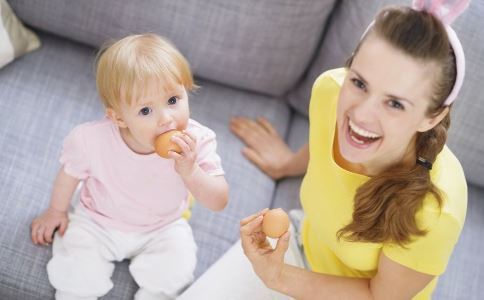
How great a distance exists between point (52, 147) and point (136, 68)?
48 centimetres

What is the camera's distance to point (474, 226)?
1.54 metres

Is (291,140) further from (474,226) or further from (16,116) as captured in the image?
(16,116)

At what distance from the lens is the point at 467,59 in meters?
1.34

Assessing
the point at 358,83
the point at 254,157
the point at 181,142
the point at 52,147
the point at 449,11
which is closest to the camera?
the point at 449,11

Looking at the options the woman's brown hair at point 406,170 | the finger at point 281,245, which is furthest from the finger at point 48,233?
the woman's brown hair at point 406,170

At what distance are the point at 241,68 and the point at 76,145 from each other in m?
0.55

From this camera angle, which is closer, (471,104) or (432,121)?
(432,121)

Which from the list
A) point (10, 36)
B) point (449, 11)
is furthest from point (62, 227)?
point (449, 11)

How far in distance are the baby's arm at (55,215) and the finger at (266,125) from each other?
576 mm

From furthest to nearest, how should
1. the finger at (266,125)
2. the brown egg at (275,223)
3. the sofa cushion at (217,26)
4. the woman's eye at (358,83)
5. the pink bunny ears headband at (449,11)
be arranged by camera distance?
the finger at (266,125) < the sofa cushion at (217,26) < the brown egg at (275,223) < the woman's eye at (358,83) < the pink bunny ears headband at (449,11)

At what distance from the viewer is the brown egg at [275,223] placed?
1.08 metres

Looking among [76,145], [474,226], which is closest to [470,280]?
[474,226]

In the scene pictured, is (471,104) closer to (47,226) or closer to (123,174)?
(123,174)

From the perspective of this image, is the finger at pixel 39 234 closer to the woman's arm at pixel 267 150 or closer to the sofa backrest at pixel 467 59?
the woman's arm at pixel 267 150
